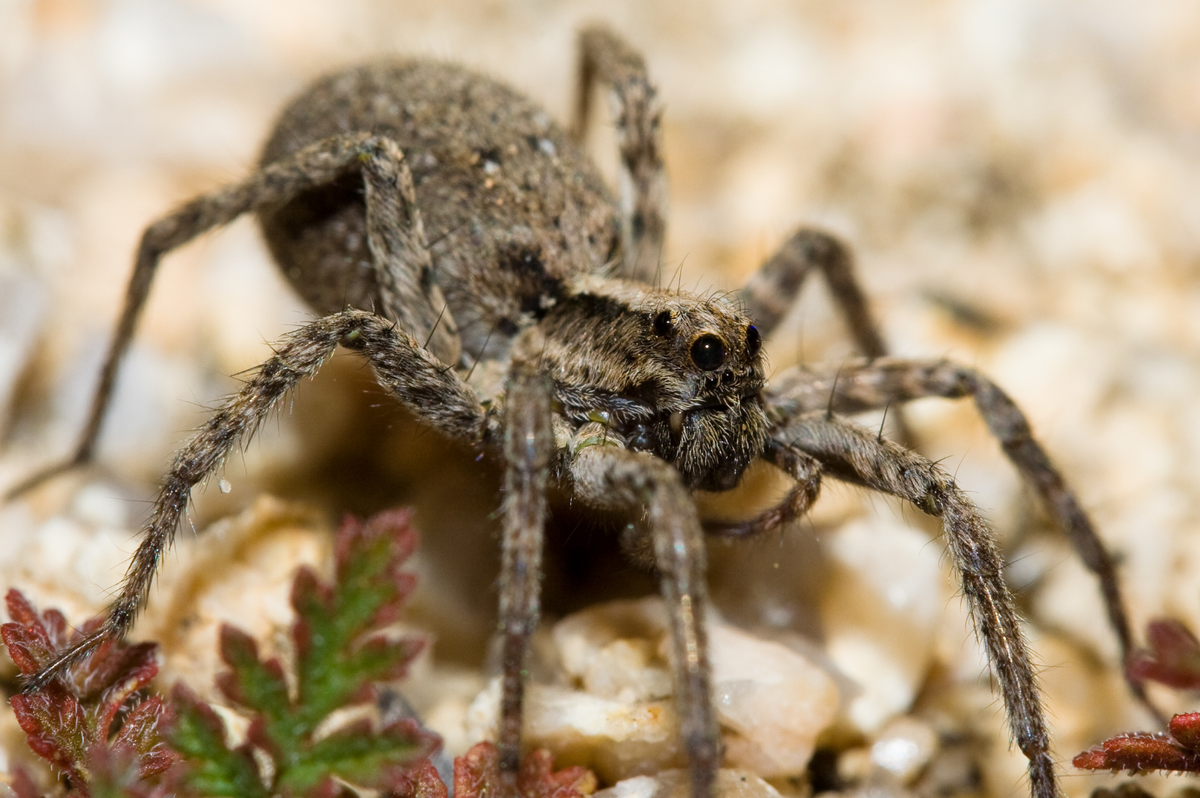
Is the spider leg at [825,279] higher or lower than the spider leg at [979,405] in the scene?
higher

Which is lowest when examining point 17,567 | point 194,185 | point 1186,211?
point 17,567

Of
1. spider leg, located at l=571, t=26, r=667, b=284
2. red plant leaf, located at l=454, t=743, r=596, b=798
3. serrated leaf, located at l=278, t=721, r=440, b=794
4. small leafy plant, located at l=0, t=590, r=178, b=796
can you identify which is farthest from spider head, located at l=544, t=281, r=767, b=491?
small leafy plant, located at l=0, t=590, r=178, b=796

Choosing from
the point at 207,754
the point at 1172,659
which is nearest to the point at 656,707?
the point at 207,754

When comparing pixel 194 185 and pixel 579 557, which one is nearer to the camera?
pixel 579 557

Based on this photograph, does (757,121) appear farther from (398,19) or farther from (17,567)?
(17,567)

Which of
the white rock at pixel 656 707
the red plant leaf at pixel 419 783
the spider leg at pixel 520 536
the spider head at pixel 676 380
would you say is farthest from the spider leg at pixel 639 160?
the red plant leaf at pixel 419 783

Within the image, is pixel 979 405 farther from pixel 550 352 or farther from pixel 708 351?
pixel 550 352

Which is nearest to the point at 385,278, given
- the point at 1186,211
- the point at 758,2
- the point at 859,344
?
the point at 859,344

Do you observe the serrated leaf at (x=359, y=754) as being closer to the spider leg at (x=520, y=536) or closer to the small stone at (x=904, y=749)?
the spider leg at (x=520, y=536)
